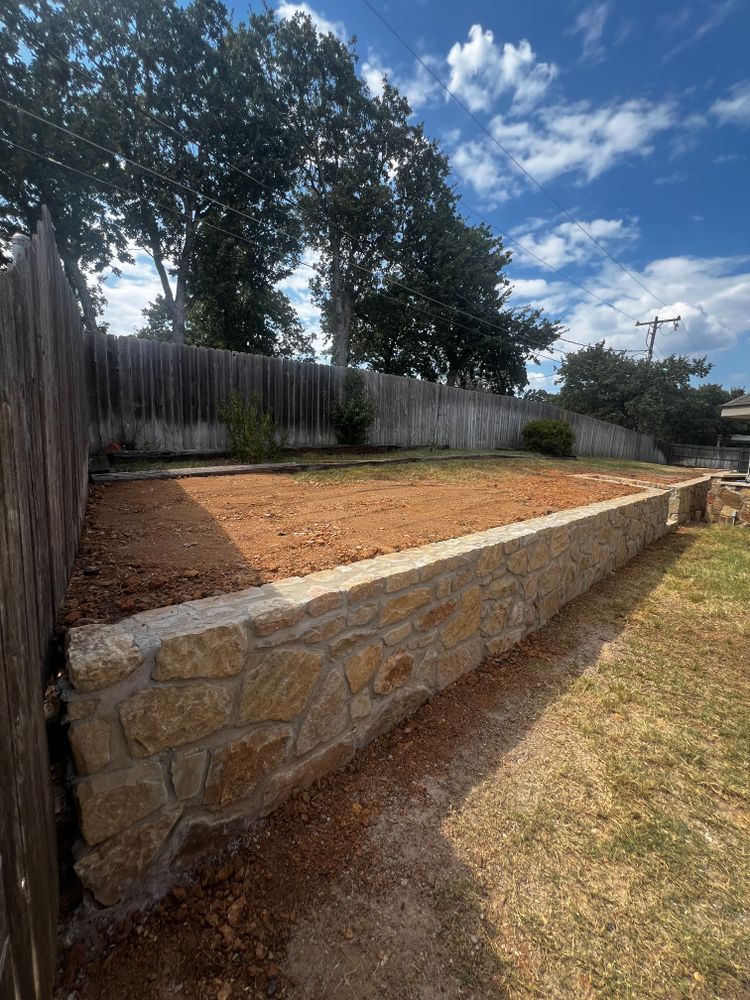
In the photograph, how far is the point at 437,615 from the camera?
7.36ft

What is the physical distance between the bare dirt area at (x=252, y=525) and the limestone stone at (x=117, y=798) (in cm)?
49

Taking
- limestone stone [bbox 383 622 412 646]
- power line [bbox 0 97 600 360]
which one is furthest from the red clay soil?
power line [bbox 0 97 600 360]

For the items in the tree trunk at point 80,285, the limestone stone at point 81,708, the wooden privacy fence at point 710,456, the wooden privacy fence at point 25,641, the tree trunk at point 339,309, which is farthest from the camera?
the wooden privacy fence at point 710,456

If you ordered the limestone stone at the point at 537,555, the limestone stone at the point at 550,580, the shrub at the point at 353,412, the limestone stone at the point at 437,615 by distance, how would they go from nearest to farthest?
the limestone stone at the point at 437,615 → the limestone stone at the point at 537,555 → the limestone stone at the point at 550,580 → the shrub at the point at 353,412

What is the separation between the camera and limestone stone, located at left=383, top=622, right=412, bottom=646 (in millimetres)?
1988

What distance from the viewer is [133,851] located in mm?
1275

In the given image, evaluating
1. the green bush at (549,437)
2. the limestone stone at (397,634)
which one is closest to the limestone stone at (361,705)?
the limestone stone at (397,634)

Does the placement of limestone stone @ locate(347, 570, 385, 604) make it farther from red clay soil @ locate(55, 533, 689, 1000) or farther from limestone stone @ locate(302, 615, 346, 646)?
red clay soil @ locate(55, 533, 689, 1000)

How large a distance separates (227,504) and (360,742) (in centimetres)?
218

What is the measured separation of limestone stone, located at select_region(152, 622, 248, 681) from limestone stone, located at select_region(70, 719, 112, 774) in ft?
0.58

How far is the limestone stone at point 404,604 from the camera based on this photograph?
1.95 metres

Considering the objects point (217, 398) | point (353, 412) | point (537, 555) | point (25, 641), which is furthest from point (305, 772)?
point (353, 412)

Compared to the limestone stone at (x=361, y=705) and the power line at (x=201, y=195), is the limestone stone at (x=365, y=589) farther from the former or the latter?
the power line at (x=201, y=195)

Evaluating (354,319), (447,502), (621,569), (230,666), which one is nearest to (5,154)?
(354,319)
